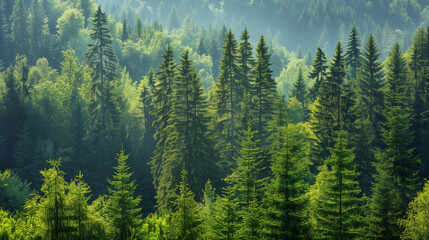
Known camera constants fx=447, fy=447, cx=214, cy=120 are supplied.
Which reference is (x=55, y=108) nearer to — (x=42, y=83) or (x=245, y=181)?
(x=42, y=83)

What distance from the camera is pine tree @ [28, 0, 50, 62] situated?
283 feet

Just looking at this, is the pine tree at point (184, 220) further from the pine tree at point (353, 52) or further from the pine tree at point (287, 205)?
the pine tree at point (353, 52)

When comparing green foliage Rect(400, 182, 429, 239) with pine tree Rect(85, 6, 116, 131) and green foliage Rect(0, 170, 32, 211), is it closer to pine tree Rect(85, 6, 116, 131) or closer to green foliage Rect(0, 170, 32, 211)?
green foliage Rect(0, 170, 32, 211)

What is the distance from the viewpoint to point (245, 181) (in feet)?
Result: 103

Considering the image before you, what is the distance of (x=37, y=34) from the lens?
87625 mm

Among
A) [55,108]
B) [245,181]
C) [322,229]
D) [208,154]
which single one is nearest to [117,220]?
[245,181]

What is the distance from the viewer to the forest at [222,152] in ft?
82.0

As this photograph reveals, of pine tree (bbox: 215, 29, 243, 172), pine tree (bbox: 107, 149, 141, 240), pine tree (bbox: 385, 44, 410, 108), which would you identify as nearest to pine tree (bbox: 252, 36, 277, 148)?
pine tree (bbox: 215, 29, 243, 172)

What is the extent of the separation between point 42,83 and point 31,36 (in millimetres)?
28524

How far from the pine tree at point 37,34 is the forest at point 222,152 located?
11.3 metres

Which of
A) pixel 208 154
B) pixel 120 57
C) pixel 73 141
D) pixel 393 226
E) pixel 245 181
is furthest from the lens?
pixel 120 57

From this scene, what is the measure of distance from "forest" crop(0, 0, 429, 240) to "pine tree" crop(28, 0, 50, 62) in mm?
11296

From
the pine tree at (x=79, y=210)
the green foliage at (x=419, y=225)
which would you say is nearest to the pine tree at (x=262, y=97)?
the green foliage at (x=419, y=225)

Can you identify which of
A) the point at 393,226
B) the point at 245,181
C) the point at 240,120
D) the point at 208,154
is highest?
the point at 240,120
